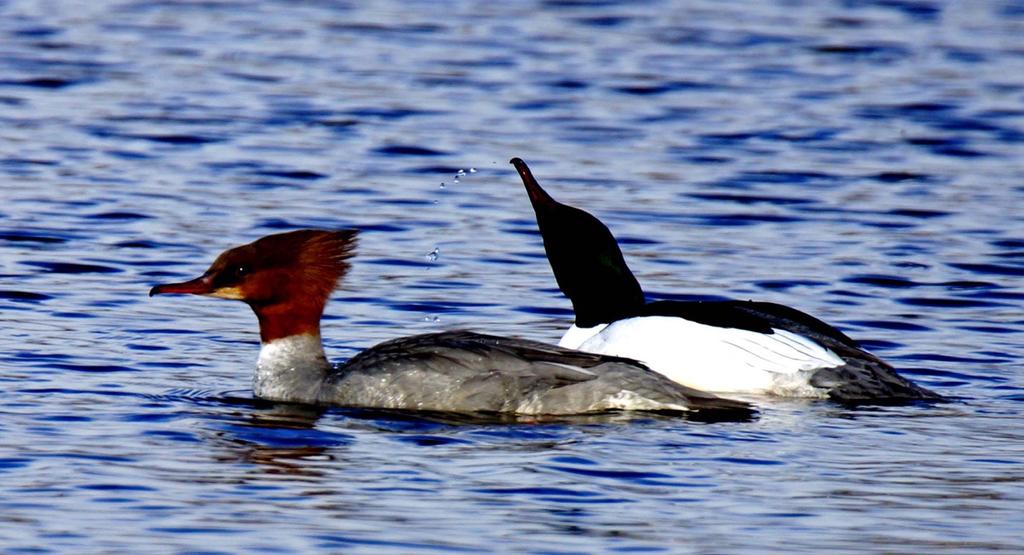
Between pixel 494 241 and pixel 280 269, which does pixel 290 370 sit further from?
pixel 494 241

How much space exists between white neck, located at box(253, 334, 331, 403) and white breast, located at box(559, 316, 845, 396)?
1.46m

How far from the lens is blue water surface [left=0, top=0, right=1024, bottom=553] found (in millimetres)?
7445

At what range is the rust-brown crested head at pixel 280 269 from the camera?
9.59 metres

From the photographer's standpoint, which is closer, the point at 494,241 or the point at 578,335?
the point at 578,335

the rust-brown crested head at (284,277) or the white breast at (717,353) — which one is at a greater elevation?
the rust-brown crested head at (284,277)

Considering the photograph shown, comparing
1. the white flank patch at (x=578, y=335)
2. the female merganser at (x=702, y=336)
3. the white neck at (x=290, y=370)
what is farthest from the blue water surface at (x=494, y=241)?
the white flank patch at (x=578, y=335)

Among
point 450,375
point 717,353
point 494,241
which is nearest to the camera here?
point 450,375

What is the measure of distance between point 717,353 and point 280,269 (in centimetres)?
219

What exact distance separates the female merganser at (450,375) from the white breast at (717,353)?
48 centimetres

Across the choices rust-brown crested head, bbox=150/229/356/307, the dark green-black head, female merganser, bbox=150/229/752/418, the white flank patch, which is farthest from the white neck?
the dark green-black head

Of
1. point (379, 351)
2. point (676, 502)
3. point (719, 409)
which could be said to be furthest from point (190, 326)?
point (676, 502)

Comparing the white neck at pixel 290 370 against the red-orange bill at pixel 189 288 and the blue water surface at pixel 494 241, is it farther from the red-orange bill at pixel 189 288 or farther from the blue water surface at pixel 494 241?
the red-orange bill at pixel 189 288

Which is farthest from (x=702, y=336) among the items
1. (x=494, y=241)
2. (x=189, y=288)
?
(x=494, y=241)

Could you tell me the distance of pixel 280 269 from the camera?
9680 millimetres
